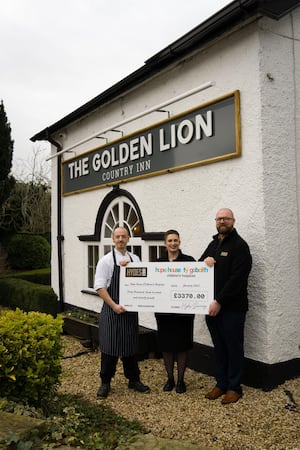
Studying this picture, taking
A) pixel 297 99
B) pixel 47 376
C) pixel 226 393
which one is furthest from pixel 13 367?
pixel 297 99

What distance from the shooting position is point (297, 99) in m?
4.98

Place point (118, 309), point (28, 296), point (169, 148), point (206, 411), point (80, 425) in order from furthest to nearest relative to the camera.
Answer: point (28, 296)
point (169, 148)
point (118, 309)
point (206, 411)
point (80, 425)

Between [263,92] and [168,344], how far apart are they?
9.70 ft

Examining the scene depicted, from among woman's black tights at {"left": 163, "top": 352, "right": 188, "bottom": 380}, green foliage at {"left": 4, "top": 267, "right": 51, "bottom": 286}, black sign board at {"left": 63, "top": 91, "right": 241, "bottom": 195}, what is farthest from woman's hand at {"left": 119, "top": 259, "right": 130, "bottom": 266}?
green foliage at {"left": 4, "top": 267, "right": 51, "bottom": 286}

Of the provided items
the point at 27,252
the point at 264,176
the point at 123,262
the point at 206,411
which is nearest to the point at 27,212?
the point at 27,252

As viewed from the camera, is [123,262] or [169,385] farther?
[169,385]

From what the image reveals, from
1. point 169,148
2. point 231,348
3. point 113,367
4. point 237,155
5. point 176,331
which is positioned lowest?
point 113,367

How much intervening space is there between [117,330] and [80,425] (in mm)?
1125

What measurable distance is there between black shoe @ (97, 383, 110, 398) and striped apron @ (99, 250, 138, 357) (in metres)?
0.40

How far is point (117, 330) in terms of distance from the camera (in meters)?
4.60

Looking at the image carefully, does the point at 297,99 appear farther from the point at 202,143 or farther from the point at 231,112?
the point at 202,143

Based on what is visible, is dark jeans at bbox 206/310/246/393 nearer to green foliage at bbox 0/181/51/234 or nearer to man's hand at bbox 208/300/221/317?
man's hand at bbox 208/300/221/317

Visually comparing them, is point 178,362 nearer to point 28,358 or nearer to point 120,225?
point 28,358

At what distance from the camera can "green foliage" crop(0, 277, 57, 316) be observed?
9.03m
